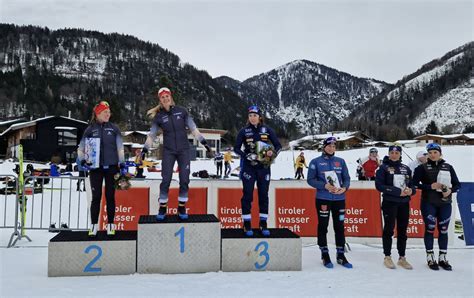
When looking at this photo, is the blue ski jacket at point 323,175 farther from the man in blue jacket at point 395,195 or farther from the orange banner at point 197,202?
the orange banner at point 197,202

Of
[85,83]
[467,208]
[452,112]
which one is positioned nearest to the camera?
[467,208]

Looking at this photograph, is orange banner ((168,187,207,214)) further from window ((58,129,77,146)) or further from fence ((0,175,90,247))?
window ((58,129,77,146))

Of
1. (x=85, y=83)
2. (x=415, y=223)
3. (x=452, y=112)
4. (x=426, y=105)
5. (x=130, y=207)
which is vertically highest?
(x=85, y=83)

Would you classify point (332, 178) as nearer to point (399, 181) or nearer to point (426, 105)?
point (399, 181)

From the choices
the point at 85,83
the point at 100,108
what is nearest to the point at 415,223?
the point at 100,108

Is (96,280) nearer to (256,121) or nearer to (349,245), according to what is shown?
(256,121)

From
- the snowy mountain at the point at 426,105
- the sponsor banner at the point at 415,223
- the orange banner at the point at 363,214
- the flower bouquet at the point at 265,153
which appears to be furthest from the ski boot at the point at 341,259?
the snowy mountain at the point at 426,105

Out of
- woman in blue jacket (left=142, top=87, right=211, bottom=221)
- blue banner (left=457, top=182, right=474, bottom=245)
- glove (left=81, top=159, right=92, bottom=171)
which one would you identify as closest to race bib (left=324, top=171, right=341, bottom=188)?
woman in blue jacket (left=142, top=87, right=211, bottom=221)

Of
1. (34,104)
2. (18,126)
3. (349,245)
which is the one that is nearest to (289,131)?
(34,104)

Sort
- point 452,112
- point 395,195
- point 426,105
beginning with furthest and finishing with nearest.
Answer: point 426,105 → point 452,112 → point 395,195

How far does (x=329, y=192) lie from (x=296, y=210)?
85.7 inches

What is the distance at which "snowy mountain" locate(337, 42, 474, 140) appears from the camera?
439 feet

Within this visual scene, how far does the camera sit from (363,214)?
739 cm

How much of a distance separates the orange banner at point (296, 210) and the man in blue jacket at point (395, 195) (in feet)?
6.78
